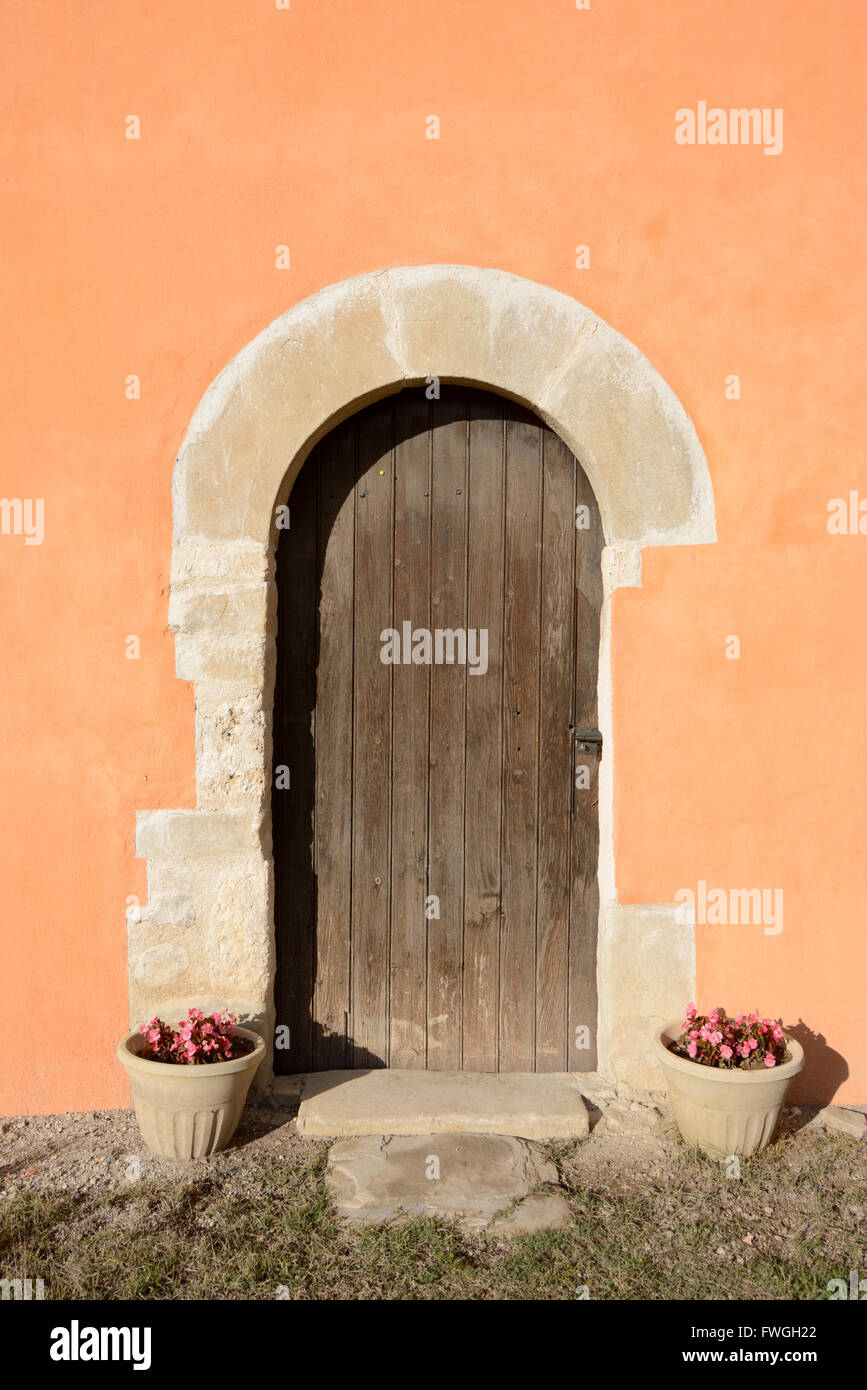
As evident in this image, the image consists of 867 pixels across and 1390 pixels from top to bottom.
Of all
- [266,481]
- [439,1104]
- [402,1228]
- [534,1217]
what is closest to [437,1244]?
[402,1228]

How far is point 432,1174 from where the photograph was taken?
2.89 meters

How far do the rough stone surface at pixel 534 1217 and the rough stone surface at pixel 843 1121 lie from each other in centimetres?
99

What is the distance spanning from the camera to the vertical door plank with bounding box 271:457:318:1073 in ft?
11.2

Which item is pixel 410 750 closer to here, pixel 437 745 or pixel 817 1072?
pixel 437 745

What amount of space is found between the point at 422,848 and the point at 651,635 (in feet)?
3.47

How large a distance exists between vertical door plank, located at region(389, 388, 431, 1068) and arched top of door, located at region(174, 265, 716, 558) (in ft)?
0.86

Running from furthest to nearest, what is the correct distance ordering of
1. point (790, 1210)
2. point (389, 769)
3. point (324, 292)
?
1. point (389, 769)
2. point (324, 292)
3. point (790, 1210)

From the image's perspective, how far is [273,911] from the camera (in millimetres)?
3367

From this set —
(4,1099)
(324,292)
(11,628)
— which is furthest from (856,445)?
(4,1099)

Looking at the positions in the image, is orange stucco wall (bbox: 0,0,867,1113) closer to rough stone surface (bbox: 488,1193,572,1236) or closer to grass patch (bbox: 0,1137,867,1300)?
grass patch (bbox: 0,1137,867,1300)

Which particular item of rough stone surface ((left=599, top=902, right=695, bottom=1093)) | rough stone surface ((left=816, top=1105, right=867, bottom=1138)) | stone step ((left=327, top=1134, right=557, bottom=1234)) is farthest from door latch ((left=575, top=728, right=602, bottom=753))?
rough stone surface ((left=816, top=1105, right=867, bottom=1138))

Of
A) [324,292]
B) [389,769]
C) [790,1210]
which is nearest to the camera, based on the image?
[790,1210]

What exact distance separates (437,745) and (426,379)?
47.8 inches

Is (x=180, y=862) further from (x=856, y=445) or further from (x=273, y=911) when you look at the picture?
(x=856, y=445)
